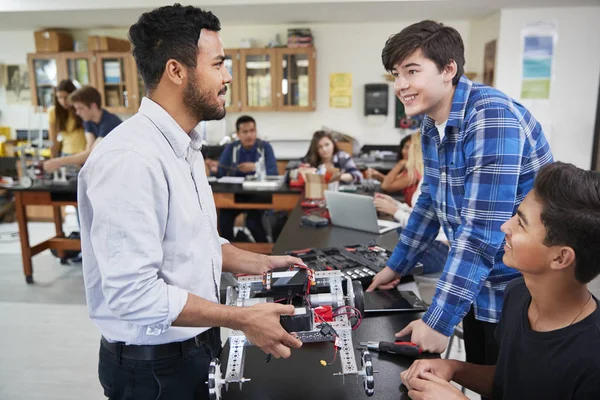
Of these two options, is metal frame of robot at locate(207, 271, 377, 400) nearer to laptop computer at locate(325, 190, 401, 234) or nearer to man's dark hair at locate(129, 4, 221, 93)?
man's dark hair at locate(129, 4, 221, 93)

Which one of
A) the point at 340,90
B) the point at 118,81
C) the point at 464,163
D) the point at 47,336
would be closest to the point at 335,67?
the point at 340,90

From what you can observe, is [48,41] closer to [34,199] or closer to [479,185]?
[34,199]

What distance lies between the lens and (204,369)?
1131 millimetres

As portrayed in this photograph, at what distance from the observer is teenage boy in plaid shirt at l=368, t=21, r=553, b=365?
1134 millimetres

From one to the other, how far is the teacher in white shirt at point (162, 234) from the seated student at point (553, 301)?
17.8 inches

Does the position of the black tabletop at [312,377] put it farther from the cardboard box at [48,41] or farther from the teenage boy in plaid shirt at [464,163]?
the cardboard box at [48,41]

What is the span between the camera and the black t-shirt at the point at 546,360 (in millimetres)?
815

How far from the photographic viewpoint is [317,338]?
42.3 inches

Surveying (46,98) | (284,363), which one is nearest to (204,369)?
(284,363)

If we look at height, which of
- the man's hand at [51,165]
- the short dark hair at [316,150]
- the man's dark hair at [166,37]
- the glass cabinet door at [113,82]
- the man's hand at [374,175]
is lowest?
the man's hand at [374,175]

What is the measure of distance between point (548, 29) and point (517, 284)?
445 centimetres

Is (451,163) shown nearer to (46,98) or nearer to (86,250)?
(86,250)

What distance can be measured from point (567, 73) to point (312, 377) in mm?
4763

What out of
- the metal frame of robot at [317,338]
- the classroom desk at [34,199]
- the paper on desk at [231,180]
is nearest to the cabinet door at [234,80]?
the paper on desk at [231,180]
